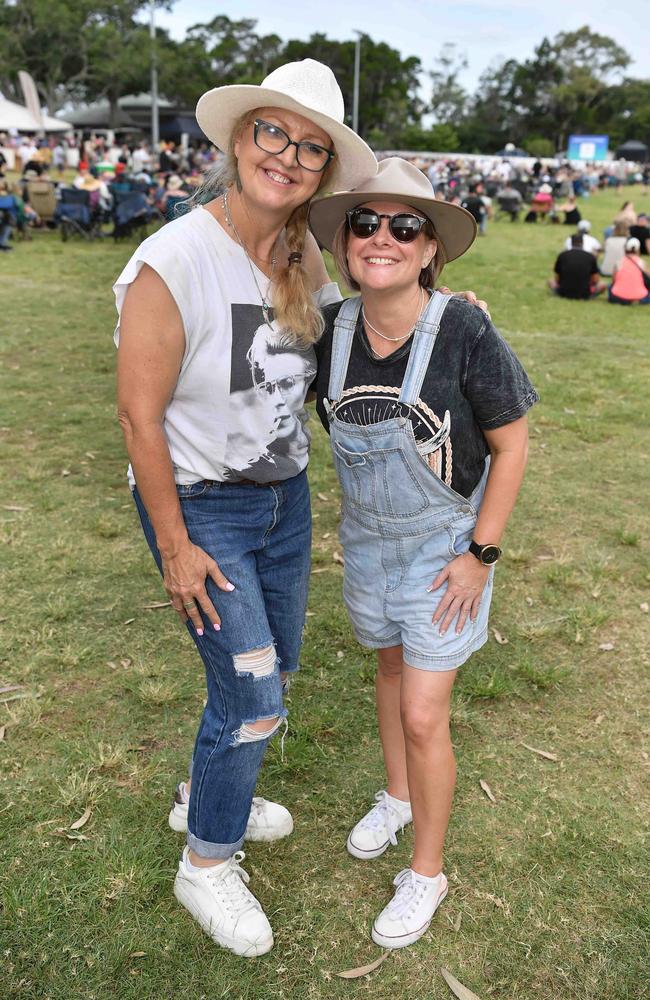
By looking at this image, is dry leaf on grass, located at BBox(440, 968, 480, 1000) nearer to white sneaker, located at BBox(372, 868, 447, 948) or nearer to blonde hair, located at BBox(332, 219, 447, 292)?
white sneaker, located at BBox(372, 868, 447, 948)

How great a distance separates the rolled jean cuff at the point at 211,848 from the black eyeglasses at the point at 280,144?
194 cm

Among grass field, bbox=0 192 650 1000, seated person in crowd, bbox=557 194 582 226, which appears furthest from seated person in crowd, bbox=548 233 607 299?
seated person in crowd, bbox=557 194 582 226

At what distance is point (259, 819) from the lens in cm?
292

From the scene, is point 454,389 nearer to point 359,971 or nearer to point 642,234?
point 359,971

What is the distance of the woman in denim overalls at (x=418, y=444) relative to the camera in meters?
2.23

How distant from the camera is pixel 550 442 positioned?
6.77 metres

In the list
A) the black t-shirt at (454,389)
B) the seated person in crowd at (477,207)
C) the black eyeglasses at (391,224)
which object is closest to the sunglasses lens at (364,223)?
the black eyeglasses at (391,224)

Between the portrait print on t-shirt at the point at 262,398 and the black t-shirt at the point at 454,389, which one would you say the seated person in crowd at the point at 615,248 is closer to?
the black t-shirt at the point at 454,389

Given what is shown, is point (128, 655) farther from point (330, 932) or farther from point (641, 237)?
point (641, 237)

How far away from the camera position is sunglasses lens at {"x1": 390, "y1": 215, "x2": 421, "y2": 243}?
87.6 inches

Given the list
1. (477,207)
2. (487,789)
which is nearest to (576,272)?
(477,207)

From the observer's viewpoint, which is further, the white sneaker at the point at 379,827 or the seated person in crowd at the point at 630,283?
the seated person in crowd at the point at 630,283

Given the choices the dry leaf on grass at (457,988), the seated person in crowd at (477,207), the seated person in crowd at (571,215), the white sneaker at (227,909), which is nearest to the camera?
the dry leaf on grass at (457,988)

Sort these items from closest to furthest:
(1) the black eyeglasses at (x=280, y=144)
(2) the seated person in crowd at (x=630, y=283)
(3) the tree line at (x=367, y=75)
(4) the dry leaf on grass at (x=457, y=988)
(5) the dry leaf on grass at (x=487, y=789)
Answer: (1) the black eyeglasses at (x=280, y=144), (4) the dry leaf on grass at (x=457, y=988), (5) the dry leaf on grass at (x=487, y=789), (2) the seated person in crowd at (x=630, y=283), (3) the tree line at (x=367, y=75)
